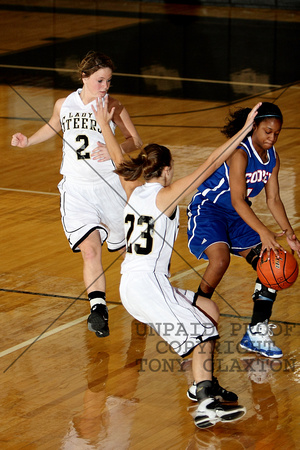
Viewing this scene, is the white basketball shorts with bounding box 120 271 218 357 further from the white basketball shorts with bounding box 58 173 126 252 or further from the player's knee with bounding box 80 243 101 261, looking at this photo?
the white basketball shorts with bounding box 58 173 126 252

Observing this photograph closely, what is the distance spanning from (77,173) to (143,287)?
5.68ft

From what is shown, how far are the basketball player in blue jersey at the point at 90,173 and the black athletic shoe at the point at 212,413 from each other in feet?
4.82

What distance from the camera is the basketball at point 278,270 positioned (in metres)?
5.59

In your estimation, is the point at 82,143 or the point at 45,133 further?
the point at 45,133

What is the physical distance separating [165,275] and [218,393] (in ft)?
2.26

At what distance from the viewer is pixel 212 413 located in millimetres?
4859

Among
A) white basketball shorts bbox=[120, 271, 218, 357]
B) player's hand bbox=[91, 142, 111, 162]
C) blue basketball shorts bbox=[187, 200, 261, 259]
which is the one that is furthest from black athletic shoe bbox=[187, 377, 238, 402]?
player's hand bbox=[91, 142, 111, 162]

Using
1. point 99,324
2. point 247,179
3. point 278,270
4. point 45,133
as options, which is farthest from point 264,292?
point 45,133

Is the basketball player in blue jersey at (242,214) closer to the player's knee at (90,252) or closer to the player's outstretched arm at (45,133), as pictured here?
the player's knee at (90,252)

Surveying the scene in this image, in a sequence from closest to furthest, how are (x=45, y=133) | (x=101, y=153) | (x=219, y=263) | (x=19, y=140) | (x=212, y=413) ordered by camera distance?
(x=212, y=413) → (x=219, y=263) → (x=101, y=153) → (x=19, y=140) → (x=45, y=133)

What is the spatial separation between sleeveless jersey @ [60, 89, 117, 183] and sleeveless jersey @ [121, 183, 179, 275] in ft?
4.58

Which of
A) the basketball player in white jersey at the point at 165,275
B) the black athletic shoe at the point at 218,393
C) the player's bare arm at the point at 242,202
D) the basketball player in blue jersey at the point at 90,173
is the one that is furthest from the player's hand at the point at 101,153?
the black athletic shoe at the point at 218,393

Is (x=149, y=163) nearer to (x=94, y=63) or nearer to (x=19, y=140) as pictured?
(x=94, y=63)

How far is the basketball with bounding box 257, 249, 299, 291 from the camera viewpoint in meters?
5.59
